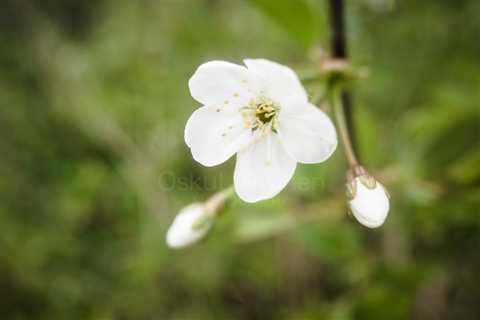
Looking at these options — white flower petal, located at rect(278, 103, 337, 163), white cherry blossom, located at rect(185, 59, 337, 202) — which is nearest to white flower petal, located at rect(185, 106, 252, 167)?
white cherry blossom, located at rect(185, 59, 337, 202)

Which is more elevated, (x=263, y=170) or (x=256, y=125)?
(x=256, y=125)

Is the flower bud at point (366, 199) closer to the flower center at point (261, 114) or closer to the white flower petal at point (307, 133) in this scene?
the white flower petal at point (307, 133)

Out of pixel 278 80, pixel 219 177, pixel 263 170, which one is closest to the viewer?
pixel 278 80

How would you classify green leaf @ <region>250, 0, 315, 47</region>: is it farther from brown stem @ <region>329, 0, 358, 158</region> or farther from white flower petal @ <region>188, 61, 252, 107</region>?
white flower petal @ <region>188, 61, 252, 107</region>

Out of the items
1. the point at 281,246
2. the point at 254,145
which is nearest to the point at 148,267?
the point at 281,246

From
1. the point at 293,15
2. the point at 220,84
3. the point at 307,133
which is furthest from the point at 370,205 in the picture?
the point at 293,15

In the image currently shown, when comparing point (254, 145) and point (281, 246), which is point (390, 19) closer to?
point (281, 246)

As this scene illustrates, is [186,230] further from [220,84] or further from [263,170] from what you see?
[220,84]
